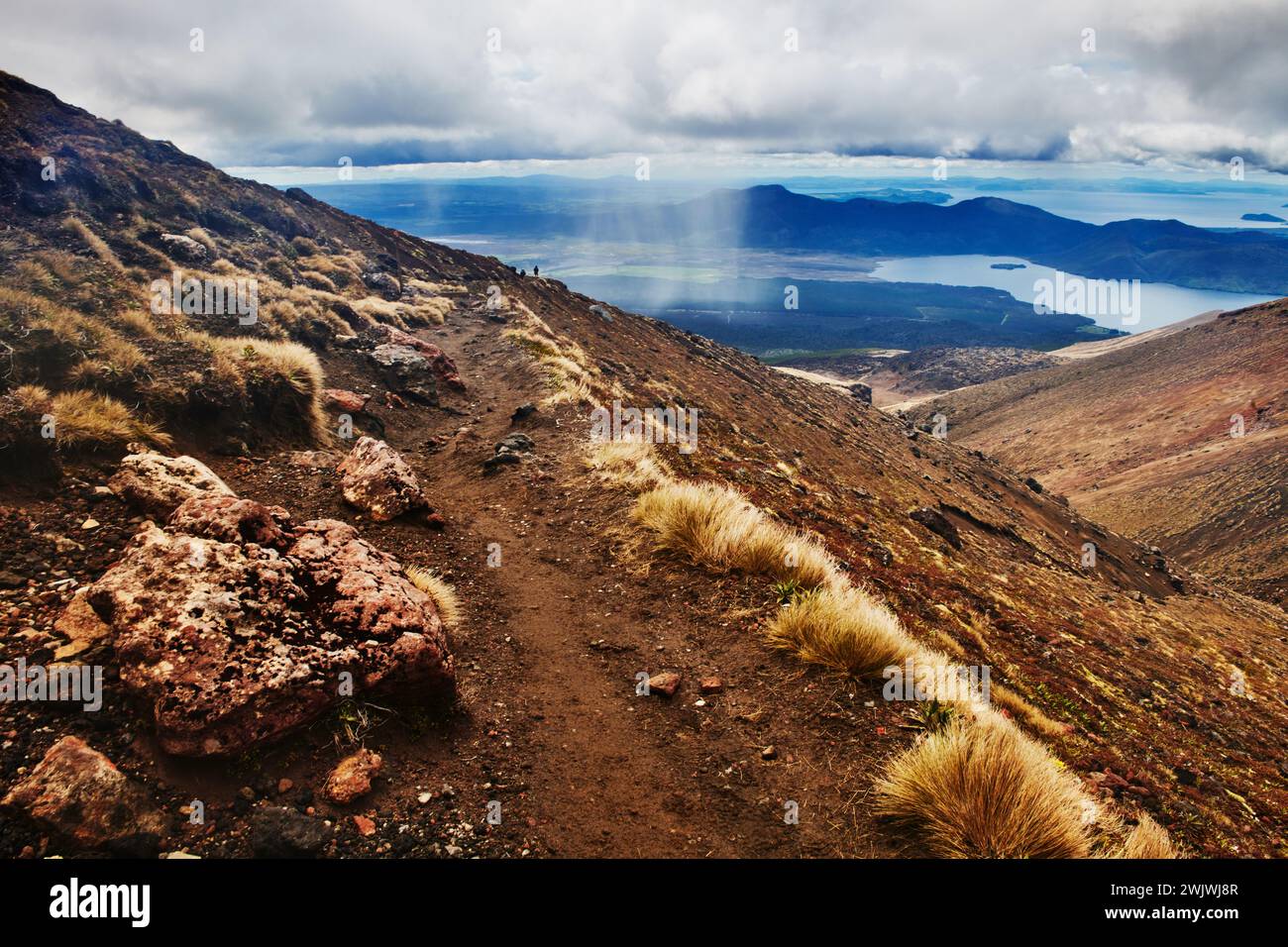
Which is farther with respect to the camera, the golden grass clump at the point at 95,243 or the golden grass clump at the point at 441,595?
the golden grass clump at the point at 95,243

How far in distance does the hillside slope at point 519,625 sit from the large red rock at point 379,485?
201 millimetres

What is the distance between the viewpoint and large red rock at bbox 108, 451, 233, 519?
6.06m

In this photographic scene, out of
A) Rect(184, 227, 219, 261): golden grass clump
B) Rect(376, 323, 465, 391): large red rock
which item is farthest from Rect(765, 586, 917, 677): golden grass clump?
Rect(184, 227, 219, 261): golden grass clump

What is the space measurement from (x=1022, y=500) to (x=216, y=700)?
131 feet

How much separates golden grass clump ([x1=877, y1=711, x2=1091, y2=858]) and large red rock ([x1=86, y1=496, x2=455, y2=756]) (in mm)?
3703

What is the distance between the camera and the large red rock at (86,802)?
3232 mm

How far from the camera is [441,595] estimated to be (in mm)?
6371

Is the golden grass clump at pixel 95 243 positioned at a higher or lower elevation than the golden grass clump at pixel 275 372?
higher

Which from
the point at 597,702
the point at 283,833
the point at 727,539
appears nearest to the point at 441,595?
the point at 597,702

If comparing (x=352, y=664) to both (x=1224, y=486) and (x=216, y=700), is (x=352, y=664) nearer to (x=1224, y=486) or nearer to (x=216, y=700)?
(x=216, y=700)

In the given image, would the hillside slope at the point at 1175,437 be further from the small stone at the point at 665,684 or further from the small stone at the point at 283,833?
the small stone at the point at 283,833

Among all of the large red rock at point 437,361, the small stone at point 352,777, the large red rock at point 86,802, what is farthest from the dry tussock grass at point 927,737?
the large red rock at point 437,361

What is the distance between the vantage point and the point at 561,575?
301 inches

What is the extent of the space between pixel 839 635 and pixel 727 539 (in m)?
2.06
